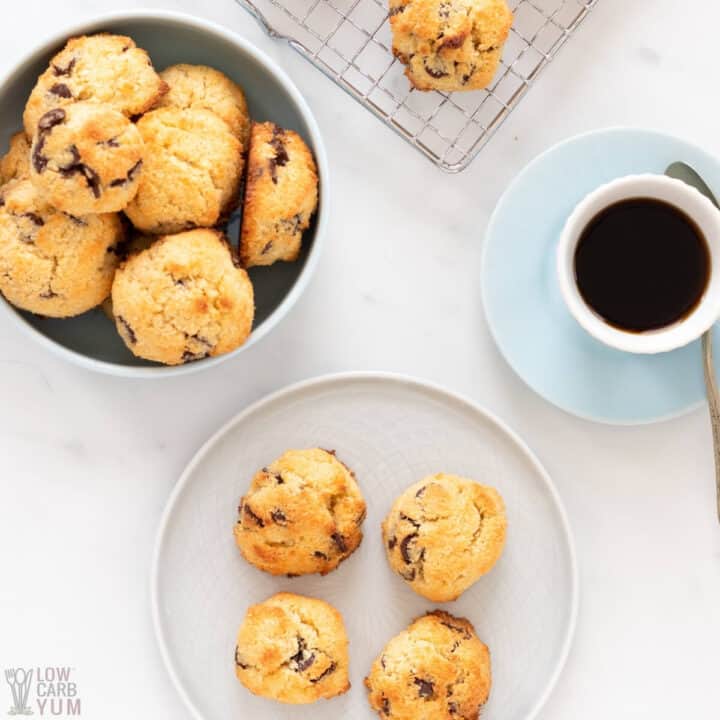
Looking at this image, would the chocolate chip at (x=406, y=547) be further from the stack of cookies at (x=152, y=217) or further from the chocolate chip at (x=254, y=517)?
the stack of cookies at (x=152, y=217)

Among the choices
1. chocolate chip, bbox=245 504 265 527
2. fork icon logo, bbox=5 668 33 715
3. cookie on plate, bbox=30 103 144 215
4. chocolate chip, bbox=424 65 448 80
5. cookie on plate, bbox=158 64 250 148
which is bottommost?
fork icon logo, bbox=5 668 33 715

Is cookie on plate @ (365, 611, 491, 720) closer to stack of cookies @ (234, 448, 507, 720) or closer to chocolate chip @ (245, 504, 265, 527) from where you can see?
stack of cookies @ (234, 448, 507, 720)

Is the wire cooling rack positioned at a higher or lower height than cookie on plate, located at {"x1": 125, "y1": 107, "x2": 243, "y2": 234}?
higher

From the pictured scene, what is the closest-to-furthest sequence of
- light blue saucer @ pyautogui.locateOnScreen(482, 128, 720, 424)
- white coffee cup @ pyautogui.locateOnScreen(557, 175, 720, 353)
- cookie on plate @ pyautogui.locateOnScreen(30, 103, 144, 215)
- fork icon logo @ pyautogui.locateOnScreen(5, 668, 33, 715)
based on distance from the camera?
cookie on plate @ pyautogui.locateOnScreen(30, 103, 144, 215) → white coffee cup @ pyautogui.locateOnScreen(557, 175, 720, 353) → light blue saucer @ pyautogui.locateOnScreen(482, 128, 720, 424) → fork icon logo @ pyautogui.locateOnScreen(5, 668, 33, 715)

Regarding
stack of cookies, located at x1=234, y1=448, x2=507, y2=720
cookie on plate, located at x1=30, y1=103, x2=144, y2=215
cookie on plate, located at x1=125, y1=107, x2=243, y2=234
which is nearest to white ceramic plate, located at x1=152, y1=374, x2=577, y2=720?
stack of cookies, located at x1=234, y1=448, x2=507, y2=720

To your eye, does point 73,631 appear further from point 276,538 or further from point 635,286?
point 635,286

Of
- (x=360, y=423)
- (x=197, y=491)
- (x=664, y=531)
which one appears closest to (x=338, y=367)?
(x=360, y=423)
